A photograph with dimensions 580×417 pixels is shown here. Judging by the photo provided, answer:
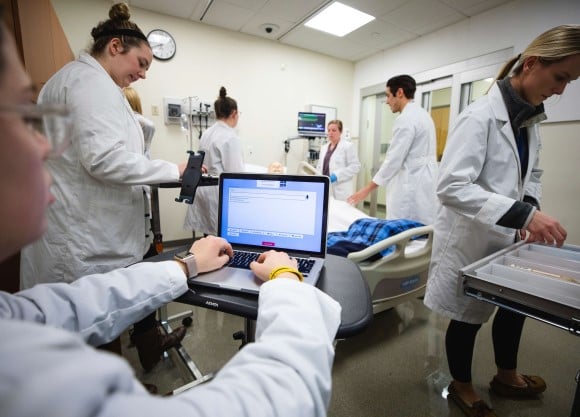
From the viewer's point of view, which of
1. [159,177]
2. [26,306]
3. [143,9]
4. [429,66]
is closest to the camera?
[26,306]

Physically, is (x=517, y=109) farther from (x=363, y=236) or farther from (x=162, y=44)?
(x=162, y=44)

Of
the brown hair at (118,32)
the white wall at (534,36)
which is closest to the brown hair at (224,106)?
the brown hair at (118,32)

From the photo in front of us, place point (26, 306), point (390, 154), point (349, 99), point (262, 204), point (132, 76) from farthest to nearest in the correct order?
1. point (349, 99)
2. point (390, 154)
3. point (132, 76)
4. point (262, 204)
5. point (26, 306)

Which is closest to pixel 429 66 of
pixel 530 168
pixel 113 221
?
pixel 530 168

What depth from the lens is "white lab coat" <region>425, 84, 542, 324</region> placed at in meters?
1.05

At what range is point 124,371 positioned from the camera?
0.27 metres

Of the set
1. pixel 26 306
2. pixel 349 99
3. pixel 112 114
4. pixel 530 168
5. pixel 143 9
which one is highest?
pixel 143 9

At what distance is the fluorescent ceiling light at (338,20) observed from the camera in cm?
315

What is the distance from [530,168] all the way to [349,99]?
3996 millimetres

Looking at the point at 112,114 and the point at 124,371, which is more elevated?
the point at 112,114

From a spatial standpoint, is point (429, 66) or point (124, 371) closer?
point (124, 371)

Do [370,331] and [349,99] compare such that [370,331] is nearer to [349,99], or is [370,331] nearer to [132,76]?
[132,76]

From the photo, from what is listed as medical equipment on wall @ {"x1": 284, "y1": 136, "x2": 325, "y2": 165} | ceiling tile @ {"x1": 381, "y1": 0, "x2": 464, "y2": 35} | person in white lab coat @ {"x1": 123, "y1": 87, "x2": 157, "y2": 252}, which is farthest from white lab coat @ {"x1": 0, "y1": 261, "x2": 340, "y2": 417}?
medical equipment on wall @ {"x1": 284, "y1": 136, "x2": 325, "y2": 165}

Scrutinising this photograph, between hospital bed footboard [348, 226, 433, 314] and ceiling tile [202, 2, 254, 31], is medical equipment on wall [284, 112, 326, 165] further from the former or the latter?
hospital bed footboard [348, 226, 433, 314]
